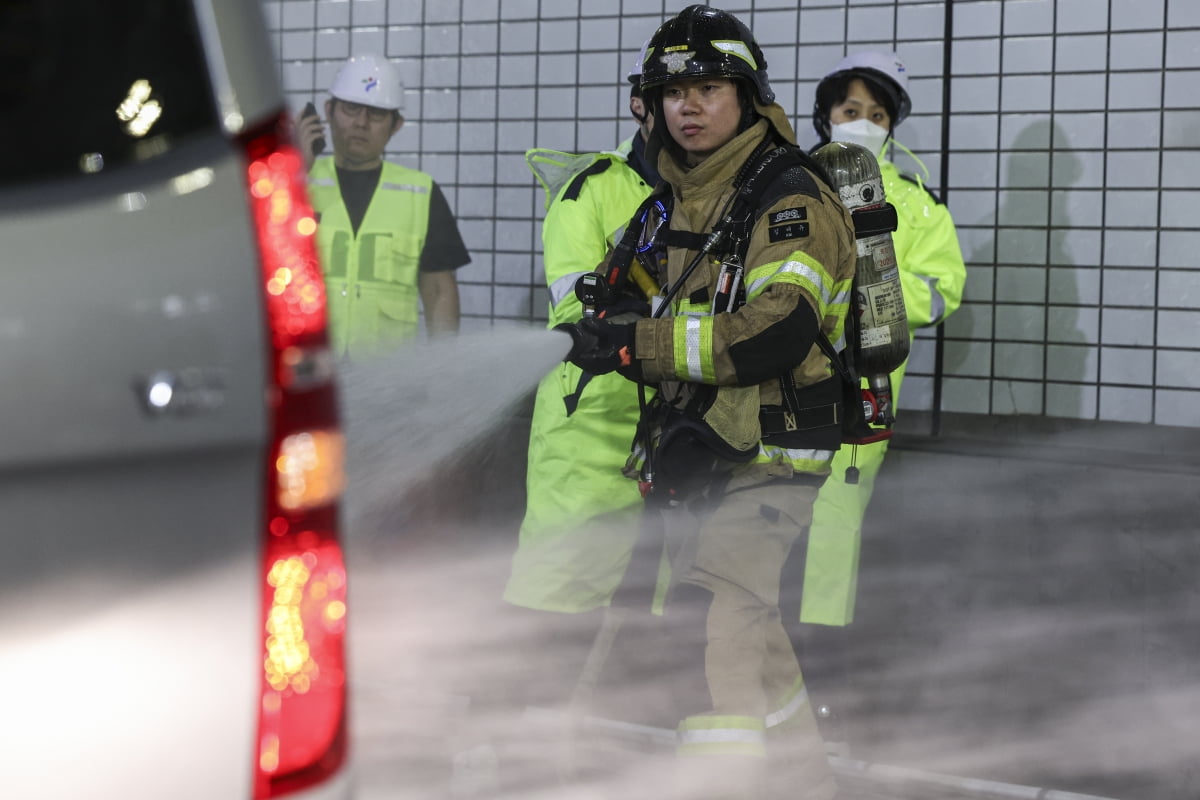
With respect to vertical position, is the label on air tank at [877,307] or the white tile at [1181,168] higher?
the white tile at [1181,168]

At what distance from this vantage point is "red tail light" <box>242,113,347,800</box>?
1.42m

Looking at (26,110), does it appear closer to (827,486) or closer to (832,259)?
(832,259)

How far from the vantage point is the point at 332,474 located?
4.97ft

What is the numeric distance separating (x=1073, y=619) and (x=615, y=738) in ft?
7.08

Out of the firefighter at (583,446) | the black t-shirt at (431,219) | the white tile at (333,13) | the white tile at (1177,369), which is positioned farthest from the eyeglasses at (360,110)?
the white tile at (1177,369)

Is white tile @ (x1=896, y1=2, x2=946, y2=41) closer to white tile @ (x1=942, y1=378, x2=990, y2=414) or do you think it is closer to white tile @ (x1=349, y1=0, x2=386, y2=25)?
white tile @ (x1=942, y1=378, x2=990, y2=414)

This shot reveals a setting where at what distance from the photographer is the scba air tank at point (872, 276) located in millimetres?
3627

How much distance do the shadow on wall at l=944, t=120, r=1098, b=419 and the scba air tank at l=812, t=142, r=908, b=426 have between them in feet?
10.7

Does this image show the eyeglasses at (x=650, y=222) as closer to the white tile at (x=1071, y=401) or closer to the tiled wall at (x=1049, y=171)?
the tiled wall at (x=1049, y=171)

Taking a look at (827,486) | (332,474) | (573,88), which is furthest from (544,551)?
(573,88)

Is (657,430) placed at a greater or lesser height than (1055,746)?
greater

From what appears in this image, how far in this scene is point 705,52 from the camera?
355 cm

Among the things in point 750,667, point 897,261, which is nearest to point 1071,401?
point 897,261

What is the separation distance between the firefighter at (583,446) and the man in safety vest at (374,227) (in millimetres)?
1350
